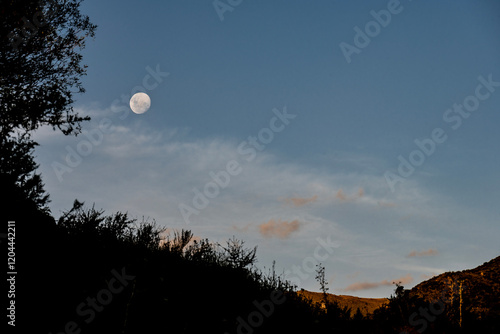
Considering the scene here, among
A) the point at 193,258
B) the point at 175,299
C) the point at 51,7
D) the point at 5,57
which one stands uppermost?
the point at 51,7

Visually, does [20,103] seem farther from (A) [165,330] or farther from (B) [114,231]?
(A) [165,330]

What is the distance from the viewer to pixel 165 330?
6.74 metres

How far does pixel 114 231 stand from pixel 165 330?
206 inches

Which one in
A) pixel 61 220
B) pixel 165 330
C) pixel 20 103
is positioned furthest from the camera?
pixel 20 103

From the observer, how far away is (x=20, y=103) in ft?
48.8

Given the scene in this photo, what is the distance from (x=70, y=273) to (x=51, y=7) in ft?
42.7

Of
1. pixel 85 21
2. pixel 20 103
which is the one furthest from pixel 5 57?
pixel 85 21

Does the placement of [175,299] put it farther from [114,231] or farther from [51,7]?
[51,7]

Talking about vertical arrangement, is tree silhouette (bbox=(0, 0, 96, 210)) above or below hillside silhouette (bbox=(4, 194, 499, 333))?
above

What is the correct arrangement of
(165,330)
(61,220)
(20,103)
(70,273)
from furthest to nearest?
(20,103) < (61,220) < (70,273) < (165,330)

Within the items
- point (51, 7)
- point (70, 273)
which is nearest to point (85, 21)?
point (51, 7)

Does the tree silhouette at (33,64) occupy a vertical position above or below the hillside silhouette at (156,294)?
above

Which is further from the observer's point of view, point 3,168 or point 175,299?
point 3,168

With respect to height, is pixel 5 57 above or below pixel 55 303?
above
